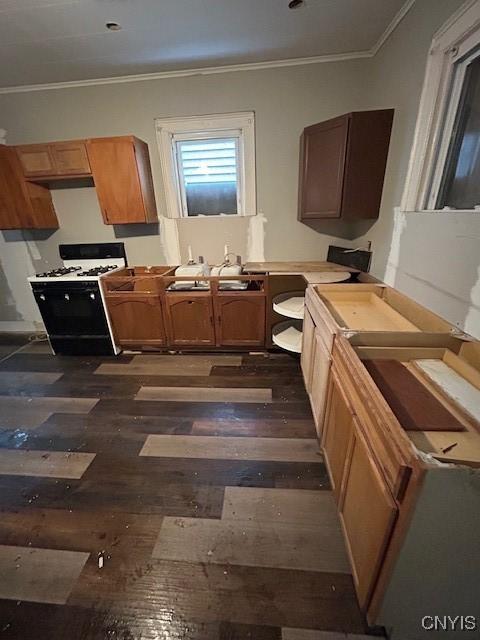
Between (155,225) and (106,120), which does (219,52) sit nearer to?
(106,120)

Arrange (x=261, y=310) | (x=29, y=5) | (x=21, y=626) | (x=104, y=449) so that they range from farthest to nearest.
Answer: (x=261, y=310) → (x=104, y=449) → (x=29, y=5) → (x=21, y=626)

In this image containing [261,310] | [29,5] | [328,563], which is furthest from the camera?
[261,310]

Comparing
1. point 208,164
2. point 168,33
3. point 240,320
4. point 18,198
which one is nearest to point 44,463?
point 240,320

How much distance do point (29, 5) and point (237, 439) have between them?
286 centimetres

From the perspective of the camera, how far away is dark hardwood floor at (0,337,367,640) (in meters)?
1.03

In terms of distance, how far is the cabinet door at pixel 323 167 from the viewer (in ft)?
6.57

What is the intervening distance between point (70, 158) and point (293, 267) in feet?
7.60

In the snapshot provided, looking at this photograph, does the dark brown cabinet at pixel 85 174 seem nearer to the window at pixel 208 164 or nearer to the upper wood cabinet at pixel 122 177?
the upper wood cabinet at pixel 122 177

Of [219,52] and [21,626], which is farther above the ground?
[219,52]

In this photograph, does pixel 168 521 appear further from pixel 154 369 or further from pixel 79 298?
pixel 79 298

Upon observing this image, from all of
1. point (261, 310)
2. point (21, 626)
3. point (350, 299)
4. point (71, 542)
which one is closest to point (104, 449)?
point (71, 542)

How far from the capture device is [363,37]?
1975 mm

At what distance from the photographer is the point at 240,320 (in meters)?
2.59

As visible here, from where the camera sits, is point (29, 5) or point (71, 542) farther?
point (29, 5)
